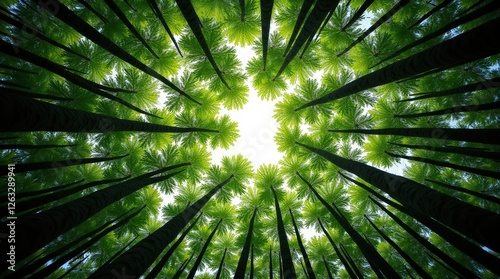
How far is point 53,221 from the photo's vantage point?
2.47 m

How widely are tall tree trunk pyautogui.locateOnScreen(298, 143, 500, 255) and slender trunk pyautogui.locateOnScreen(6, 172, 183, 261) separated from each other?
3941 mm

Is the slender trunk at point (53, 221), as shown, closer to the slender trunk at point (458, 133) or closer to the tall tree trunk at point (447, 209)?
the tall tree trunk at point (447, 209)

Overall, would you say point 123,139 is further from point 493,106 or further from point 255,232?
→ point 493,106

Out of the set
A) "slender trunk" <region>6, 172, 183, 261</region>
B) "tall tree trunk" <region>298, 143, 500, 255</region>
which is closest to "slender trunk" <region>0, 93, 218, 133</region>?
"slender trunk" <region>6, 172, 183, 261</region>

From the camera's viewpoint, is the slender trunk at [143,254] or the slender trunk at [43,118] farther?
the slender trunk at [143,254]

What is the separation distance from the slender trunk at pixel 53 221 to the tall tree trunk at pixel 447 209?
3941mm

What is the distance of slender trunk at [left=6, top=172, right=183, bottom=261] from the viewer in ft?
7.00

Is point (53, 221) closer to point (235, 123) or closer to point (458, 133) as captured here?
point (458, 133)

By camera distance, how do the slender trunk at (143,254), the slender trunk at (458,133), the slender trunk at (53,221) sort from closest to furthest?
1. the slender trunk at (53,221)
2. the slender trunk at (143,254)
3. the slender trunk at (458,133)

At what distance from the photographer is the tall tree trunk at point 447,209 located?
7.01 feet

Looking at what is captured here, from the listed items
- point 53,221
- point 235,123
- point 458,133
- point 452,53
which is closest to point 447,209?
point 452,53

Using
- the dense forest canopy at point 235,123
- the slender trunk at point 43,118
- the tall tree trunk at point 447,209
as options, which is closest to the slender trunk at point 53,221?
the slender trunk at point 43,118

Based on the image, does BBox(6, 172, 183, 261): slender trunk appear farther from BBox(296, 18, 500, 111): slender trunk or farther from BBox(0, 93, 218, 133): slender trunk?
BBox(296, 18, 500, 111): slender trunk

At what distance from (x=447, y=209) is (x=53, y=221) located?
4.03m
